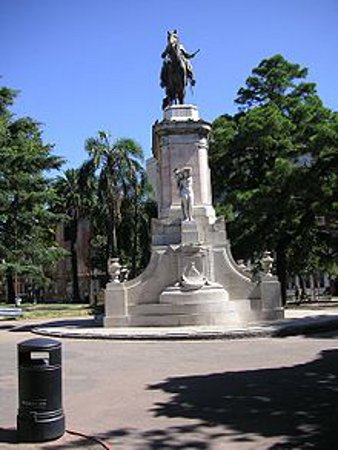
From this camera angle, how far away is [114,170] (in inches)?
1407

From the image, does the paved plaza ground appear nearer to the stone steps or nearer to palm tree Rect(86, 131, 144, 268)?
the stone steps

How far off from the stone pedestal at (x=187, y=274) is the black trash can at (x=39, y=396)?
12.0 meters

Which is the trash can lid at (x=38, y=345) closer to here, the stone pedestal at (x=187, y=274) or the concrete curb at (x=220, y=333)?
the concrete curb at (x=220, y=333)

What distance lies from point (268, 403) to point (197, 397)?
107 cm

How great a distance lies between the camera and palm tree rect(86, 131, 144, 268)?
35.4 meters

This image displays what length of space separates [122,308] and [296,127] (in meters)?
16.6

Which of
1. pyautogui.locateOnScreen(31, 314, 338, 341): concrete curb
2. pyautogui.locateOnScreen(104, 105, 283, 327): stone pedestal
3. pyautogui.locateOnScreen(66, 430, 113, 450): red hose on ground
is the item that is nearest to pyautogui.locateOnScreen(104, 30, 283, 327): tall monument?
pyautogui.locateOnScreen(104, 105, 283, 327): stone pedestal

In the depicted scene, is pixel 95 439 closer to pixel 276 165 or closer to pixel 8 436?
pixel 8 436

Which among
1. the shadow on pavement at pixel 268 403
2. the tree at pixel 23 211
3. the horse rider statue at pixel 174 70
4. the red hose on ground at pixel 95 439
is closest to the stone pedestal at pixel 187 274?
the horse rider statue at pixel 174 70

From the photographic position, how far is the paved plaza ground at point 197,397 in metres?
5.46

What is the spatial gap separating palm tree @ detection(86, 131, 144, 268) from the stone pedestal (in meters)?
14.9

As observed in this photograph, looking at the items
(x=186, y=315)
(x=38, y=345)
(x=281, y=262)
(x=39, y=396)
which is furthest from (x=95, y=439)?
(x=281, y=262)

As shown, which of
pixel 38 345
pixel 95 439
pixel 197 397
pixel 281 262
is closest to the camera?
pixel 95 439

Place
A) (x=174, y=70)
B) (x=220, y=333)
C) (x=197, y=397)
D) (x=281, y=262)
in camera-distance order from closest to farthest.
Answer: (x=197, y=397) < (x=220, y=333) < (x=174, y=70) < (x=281, y=262)
